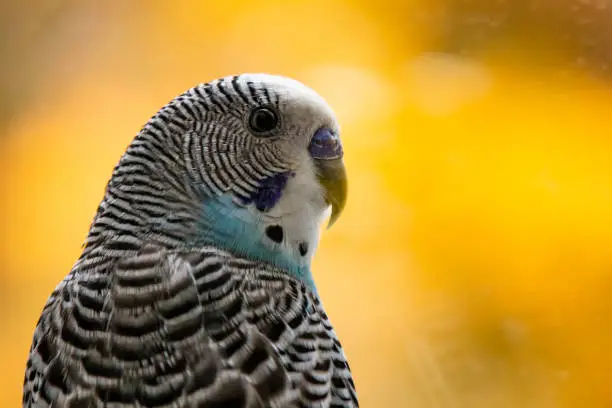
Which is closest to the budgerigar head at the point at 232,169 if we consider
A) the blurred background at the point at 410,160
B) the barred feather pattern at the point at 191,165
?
the barred feather pattern at the point at 191,165

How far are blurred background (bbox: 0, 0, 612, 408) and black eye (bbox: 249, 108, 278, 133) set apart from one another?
100cm

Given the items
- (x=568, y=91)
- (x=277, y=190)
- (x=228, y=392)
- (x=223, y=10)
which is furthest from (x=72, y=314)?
(x=568, y=91)

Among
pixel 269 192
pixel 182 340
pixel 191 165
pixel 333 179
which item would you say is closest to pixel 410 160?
pixel 333 179

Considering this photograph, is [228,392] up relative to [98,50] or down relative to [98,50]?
down

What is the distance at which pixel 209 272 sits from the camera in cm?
135

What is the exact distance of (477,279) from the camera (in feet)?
7.91

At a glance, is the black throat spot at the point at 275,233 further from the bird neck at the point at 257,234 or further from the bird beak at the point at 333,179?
the bird beak at the point at 333,179

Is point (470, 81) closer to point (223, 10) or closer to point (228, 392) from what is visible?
point (223, 10)

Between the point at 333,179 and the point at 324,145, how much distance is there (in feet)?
0.26

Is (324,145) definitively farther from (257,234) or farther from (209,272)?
(209,272)

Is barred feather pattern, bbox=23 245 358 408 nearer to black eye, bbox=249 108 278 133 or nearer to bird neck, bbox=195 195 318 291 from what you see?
bird neck, bbox=195 195 318 291

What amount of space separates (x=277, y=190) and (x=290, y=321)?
0.29 meters

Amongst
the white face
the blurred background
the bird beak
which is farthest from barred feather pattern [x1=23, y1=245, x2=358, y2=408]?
the blurred background

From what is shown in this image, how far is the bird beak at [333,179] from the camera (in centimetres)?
152
